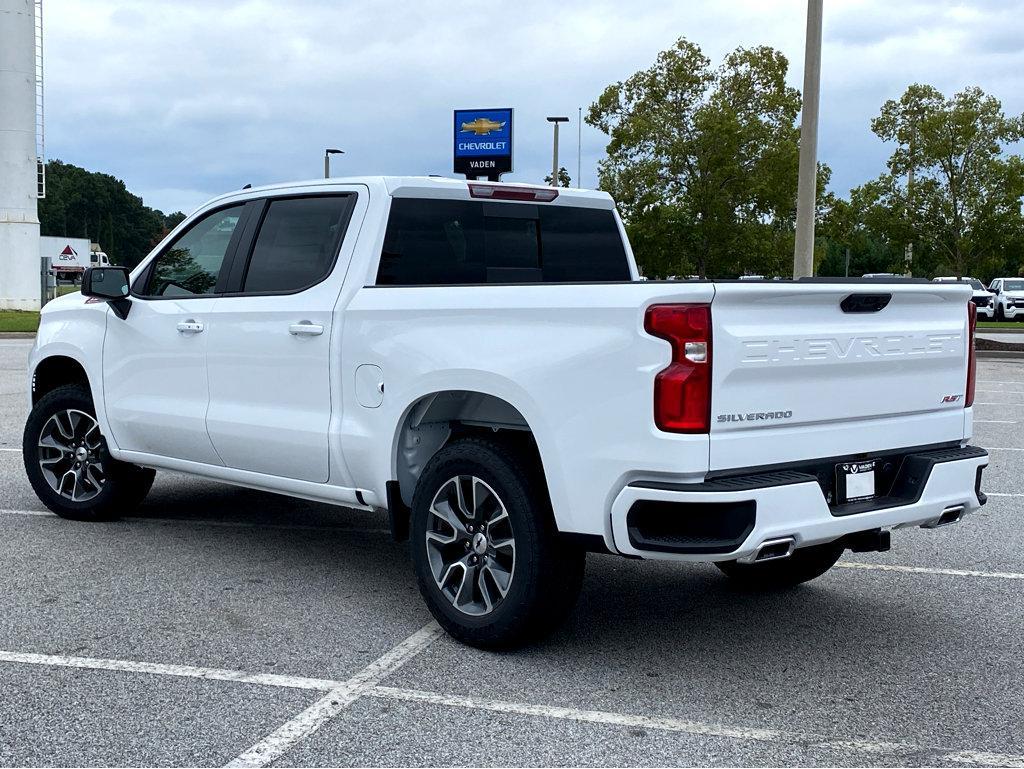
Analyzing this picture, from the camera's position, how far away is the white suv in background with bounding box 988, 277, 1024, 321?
4650 cm

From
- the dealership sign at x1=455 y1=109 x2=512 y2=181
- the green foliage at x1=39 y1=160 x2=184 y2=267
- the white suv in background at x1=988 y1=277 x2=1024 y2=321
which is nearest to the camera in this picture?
the dealership sign at x1=455 y1=109 x2=512 y2=181

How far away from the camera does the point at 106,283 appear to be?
652 centimetres

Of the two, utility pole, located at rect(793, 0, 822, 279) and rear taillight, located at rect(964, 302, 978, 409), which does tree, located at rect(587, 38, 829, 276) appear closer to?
utility pole, located at rect(793, 0, 822, 279)

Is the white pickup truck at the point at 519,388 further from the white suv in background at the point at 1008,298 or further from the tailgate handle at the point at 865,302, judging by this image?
the white suv in background at the point at 1008,298

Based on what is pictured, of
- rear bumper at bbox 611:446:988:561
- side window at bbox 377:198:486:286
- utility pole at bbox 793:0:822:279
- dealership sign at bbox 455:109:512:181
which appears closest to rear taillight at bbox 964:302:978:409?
rear bumper at bbox 611:446:988:561

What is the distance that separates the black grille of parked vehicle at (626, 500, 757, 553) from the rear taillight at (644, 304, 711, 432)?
0.94 feet

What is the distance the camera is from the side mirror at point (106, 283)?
21.4 feet

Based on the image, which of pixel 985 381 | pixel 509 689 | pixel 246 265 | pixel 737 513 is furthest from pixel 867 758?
pixel 985 381

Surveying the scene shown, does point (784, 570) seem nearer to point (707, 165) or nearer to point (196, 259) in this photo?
Result: point (196, 259)

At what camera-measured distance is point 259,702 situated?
4117mm

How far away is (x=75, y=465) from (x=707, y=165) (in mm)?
32713

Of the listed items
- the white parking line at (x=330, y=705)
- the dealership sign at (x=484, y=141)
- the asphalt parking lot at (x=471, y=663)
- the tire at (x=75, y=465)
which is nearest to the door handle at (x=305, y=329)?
the asphalt parking lot at (x=471, y=663)

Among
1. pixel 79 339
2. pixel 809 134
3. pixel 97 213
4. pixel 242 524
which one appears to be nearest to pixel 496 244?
pixel 242 524

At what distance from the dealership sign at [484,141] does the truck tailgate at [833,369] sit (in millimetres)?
23585
